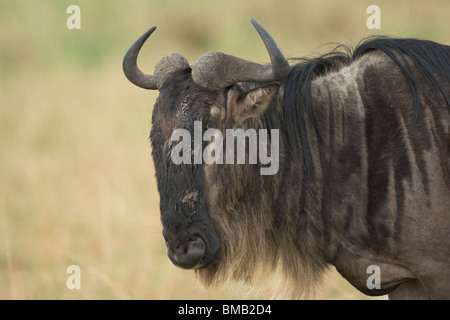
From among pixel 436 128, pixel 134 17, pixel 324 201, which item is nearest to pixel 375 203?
pixel 324 201

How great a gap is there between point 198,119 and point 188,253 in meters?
0.68

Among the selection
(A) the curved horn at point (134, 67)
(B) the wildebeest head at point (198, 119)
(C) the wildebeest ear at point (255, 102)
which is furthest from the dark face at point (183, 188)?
(A) the curved horn at point (134, 67)

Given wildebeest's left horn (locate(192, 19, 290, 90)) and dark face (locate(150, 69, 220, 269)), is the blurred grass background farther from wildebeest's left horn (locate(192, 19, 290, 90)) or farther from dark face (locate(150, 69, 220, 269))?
wildebeest's left horn (locate(192, 19, 290, 90))

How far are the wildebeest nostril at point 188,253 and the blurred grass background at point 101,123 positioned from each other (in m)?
0.44

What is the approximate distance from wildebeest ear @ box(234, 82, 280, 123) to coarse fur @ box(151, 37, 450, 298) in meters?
0.01

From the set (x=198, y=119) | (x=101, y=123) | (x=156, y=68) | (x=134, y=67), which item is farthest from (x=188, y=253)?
(x=101, y=123)

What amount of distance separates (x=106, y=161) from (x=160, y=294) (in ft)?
10.5

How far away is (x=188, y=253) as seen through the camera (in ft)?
11.1

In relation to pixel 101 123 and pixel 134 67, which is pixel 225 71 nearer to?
pixel 134 67

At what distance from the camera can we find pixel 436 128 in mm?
3475

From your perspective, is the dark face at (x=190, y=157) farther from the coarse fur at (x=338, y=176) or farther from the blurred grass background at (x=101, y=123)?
the blurred grass background at (x=101, y=123)

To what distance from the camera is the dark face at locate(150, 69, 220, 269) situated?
3373 mm

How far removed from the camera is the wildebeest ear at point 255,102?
3.44 m

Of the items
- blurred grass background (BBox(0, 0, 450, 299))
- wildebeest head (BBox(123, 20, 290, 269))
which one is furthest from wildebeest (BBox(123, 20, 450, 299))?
blurred grass background (BBox(0, 0, 450, 299))
